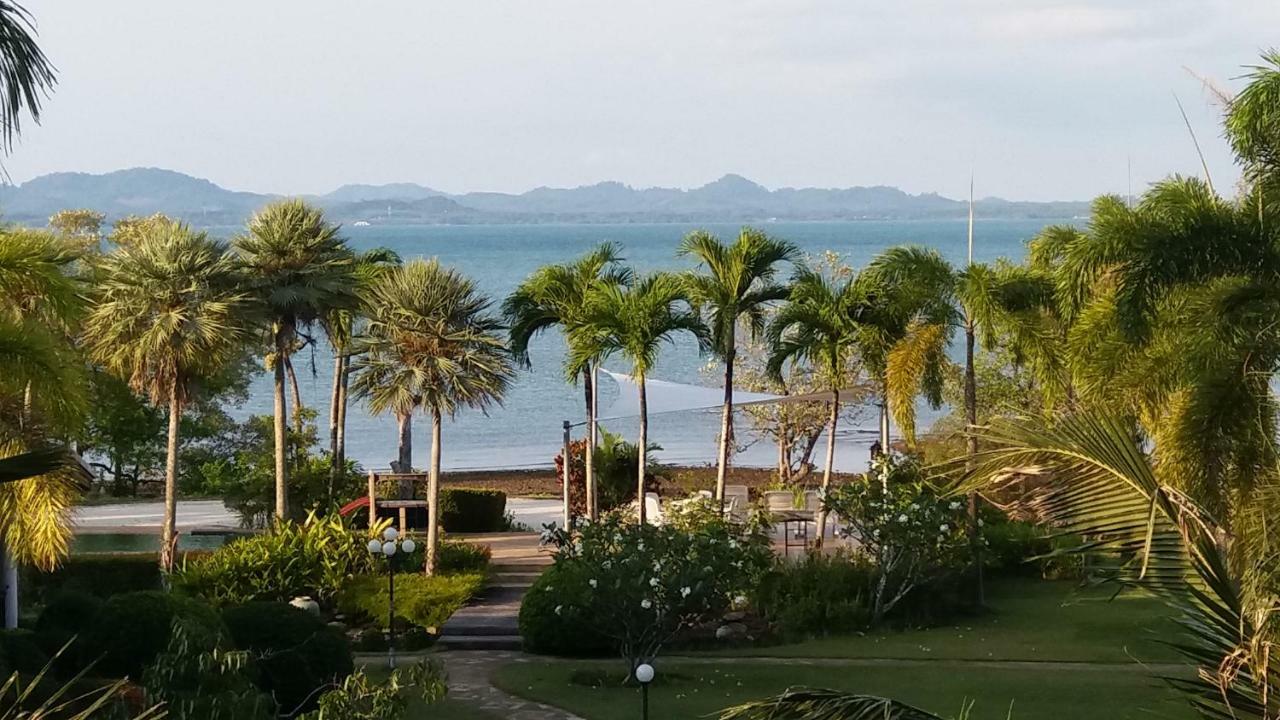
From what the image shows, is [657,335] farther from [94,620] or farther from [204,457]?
[204,457]

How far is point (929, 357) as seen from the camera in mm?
20750

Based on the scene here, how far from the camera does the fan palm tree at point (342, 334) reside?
73.6ft

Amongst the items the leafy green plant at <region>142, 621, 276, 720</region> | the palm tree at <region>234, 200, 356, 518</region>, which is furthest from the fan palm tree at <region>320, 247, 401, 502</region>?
the leafy green plant at <region>142, 621, 276, 720</region>

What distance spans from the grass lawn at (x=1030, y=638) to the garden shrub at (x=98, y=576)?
855cm

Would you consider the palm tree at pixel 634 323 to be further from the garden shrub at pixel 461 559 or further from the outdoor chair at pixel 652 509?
the garden shrub at pixel 461 559

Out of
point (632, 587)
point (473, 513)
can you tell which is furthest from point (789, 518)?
point (632, 587)

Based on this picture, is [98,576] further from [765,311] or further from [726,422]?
[765,311]

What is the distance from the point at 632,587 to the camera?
52.5 feet

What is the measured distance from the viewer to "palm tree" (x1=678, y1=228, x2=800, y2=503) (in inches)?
863

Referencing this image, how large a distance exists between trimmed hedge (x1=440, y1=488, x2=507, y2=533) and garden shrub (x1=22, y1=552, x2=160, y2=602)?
517 centimetres

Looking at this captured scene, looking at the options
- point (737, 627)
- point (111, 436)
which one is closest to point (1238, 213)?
point (737, 627)

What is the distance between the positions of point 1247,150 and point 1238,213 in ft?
2.71

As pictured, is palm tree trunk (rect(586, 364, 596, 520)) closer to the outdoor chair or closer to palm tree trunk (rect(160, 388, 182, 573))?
the outdoor chair

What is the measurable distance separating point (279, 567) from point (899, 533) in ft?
25.6
